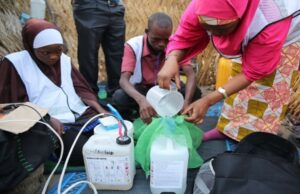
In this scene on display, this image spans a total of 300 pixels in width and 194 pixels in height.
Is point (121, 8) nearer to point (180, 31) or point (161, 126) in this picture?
point (180, 31)

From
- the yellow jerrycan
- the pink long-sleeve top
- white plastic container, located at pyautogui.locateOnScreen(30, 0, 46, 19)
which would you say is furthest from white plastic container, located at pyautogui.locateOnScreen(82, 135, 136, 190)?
white plastic container, located at pyautogui.locateOnScreen(30, 0, 46, 19)

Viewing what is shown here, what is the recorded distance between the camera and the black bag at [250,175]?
45.3 inches

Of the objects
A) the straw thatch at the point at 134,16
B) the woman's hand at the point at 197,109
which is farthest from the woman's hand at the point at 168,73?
the straw thatch at the point at 134,16

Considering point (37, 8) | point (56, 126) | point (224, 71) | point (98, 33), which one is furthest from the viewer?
point (37, 8)

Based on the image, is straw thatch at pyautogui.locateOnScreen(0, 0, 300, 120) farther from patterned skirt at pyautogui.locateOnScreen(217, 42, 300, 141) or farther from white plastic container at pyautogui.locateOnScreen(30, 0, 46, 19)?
patterned skirt at pyautogui.locateOnScreen(217, 42, 300, 141)

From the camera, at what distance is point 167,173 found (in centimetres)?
137

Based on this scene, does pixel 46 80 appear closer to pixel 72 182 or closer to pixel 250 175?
pixel 72 182

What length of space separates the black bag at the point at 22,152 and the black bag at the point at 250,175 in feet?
2.40

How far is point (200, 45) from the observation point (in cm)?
164

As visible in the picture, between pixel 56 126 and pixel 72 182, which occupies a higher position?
pixel 56 126

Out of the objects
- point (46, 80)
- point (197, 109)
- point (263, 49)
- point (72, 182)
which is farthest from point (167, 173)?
point (46, 80)

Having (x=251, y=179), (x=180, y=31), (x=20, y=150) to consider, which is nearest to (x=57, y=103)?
(x=20, y=150)

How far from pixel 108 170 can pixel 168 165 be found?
11.6 inches

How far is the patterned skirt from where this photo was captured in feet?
5.58
